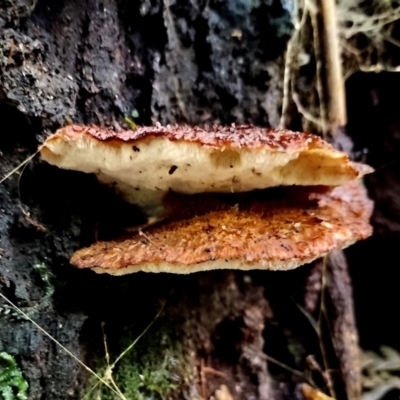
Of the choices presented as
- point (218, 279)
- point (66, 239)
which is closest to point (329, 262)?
point (218, 279)

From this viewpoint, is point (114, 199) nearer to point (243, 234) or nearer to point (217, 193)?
point (217, 193)

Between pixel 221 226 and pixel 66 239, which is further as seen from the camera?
pixel 66 239

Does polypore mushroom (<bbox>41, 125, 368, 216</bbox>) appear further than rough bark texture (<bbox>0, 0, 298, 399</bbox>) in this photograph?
No

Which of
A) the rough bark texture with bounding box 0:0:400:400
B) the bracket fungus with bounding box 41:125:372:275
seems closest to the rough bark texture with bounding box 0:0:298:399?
the rough bark texture with bounding box 0:0:400:400

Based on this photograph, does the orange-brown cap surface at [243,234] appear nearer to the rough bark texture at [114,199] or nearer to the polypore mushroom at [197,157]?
the polypore mushroom at [197,157]

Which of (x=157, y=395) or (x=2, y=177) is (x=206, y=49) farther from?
(x=157, y=395)

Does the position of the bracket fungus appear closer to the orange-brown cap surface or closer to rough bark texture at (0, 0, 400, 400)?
the orange-brown cap surface

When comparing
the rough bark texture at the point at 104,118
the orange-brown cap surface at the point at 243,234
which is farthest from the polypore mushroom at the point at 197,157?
the rough bark texture at the point at 104,118
